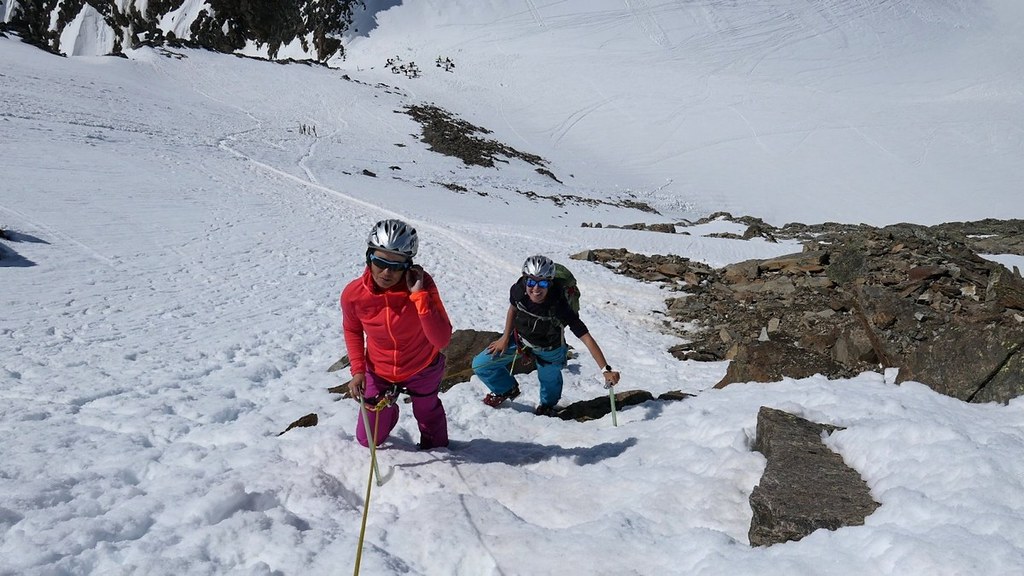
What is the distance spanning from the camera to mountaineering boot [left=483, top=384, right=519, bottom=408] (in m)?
6.25

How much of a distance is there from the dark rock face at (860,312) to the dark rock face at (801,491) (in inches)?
65.8

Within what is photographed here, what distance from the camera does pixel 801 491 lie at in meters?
3.40

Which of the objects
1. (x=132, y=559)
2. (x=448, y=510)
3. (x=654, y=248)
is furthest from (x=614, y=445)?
Result: (x=654, y=248)

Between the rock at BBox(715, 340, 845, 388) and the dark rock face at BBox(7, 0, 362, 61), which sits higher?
the dark rock face at BBox(7, 0, 362, 61)

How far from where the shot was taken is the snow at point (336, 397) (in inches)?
127

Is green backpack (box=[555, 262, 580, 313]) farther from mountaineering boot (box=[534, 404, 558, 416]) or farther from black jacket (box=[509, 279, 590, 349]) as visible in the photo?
mountaineering boot (box=[534, 404, 558, 416])

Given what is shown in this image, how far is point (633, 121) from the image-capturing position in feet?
168

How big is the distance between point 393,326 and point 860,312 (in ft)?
19.5

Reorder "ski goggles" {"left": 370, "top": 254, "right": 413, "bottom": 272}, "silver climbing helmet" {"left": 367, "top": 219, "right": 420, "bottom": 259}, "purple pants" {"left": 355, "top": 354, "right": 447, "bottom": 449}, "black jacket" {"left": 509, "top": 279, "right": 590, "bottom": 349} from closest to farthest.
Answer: "silver climbing helmet" {"left": 367, "top": 219, "right": 420, "bottom": 259} < "ski goggles" {"left": 370, "top": 254, "right": 413, "bottom": 272} < "purple pants" {"left": 355, "top": 354, "right": 447, "bottom": 449} < "black jacket" {"left": 509, "top": 279, "right": 590, "bottom": 349}

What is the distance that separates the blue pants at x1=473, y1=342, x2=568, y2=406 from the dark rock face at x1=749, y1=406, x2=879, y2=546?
234cm

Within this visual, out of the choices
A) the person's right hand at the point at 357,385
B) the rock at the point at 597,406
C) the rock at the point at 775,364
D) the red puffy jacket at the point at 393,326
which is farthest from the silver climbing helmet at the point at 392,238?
the rock at the point at 775,364

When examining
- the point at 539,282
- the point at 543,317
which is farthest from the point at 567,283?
the point at 539,282

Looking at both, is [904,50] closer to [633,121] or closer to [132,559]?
[633,121]

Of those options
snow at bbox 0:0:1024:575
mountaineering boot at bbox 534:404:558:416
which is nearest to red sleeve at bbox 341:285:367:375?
snow at bbox 0:0:1024:575
